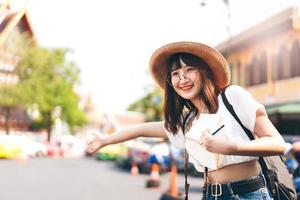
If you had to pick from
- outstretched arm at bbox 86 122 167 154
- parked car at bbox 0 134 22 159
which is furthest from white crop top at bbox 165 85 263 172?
parked car at bbox 0 134 22 159

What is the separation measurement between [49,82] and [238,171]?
180 feet

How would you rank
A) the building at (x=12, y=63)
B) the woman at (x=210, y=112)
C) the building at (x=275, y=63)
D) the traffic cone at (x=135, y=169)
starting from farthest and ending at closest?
the building at (x=275, y=63) < the traffic cone at (x=135, y=169) < the building at (x=12, y=63) < the woman at (x=210, y=112)

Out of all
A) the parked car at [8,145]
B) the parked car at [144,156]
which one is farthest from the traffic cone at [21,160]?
the parked car at [8,145]

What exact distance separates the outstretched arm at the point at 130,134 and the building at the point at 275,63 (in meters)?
19.6

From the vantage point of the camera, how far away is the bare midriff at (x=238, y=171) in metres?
2.57

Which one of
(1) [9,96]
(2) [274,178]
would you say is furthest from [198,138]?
(1) [9,96]

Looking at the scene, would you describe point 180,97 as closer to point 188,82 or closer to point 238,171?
point 188,82

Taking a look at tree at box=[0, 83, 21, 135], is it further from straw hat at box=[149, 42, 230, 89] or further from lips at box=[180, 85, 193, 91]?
lips at box=[180, 85, 193, 91]

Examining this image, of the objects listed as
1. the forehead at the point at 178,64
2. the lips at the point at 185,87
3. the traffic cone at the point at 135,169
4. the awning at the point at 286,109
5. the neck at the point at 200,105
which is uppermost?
the awning at the point at 286,109

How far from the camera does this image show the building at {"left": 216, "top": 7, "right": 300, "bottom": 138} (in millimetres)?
22828

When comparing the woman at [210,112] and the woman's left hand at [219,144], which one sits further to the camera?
the woman at [210,112]

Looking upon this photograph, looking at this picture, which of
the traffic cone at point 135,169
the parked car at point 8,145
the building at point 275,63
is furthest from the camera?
the building at point 275,63

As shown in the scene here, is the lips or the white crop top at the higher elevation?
the lips

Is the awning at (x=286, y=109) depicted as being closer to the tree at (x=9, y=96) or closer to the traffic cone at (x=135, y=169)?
the traffic cone at (x=135, y=169)
